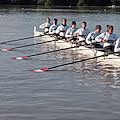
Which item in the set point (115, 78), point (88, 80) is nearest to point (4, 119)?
point (88, 80)

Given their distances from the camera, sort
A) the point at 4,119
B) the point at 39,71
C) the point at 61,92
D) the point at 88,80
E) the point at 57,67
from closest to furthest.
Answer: the point at 4,119, the point at 61,92, the point at 88,80, the point at 39,71, the point at 57,67

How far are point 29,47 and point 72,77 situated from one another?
759 centimetres

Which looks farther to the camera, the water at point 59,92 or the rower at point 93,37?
the rower at point 93,37

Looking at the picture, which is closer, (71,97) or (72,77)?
(71,97)

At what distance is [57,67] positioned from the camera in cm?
1205

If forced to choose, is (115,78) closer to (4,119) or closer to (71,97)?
(71,97)

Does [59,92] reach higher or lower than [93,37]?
lower

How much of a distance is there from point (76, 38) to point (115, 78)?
21.9 feet

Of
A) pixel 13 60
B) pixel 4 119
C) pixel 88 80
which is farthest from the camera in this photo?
pixel 13 60

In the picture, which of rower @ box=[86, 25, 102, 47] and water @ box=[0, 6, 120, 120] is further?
rower @ box=[86, 25, 102, 47]

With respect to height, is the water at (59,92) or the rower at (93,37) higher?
the rower at (93,37)

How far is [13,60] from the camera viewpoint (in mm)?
13570

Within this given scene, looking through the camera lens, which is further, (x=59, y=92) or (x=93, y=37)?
(x=93, y=37)

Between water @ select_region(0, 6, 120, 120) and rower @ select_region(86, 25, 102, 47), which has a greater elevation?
rower @ select_region(86, 25, 102, 47)
